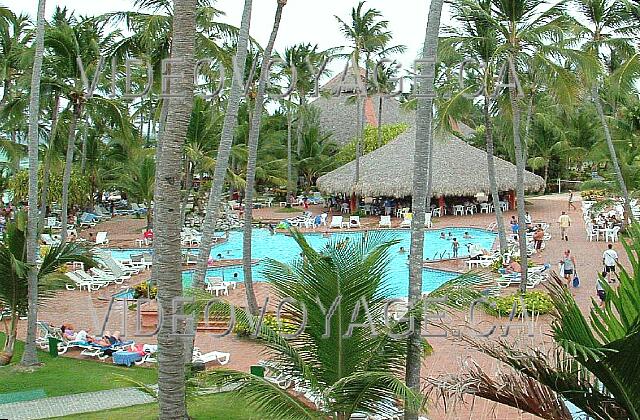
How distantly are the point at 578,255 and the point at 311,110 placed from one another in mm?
23862

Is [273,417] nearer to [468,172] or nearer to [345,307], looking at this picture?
[345,307]

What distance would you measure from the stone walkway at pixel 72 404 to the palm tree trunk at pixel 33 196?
1.88 m

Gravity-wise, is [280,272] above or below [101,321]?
above

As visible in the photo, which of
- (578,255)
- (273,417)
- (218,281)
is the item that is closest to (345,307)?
(273,417)

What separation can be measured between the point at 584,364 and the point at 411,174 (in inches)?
1132

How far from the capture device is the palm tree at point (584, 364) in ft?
10.8

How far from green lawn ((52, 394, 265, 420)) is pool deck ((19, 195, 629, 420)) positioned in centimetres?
100

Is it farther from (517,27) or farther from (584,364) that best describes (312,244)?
(584,364)

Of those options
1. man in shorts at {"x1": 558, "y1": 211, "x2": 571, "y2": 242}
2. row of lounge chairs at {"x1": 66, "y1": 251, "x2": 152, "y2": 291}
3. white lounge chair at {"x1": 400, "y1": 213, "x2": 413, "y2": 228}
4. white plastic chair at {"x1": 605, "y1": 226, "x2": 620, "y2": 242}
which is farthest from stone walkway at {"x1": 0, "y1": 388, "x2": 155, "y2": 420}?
white lounge chair at {"x1": 400, "y1": 213, "x2": 413, "y2": 228}

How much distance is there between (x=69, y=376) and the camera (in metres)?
11.4

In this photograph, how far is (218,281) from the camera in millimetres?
17891

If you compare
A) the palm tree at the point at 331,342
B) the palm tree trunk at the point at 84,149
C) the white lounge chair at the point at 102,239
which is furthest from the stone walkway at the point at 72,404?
the palm tree trunk at the point at 84,149

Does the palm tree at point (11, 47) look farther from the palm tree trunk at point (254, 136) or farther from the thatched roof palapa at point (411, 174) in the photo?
the thatched roof palapa at point (411, 174)

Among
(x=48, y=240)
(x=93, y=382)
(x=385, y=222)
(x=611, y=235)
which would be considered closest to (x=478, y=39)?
(x=93, y=382)
